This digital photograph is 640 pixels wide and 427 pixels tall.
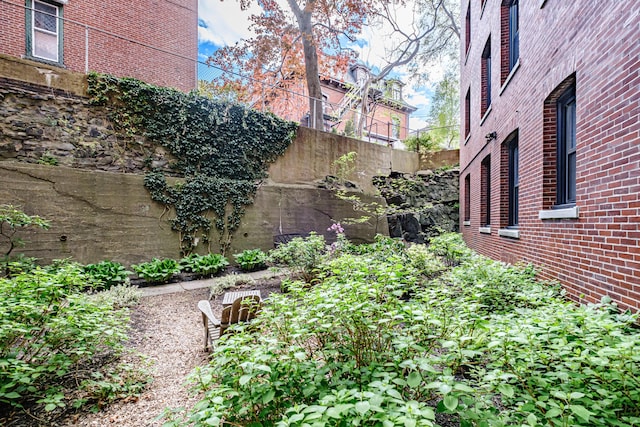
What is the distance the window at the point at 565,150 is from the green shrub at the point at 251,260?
6.51 meters

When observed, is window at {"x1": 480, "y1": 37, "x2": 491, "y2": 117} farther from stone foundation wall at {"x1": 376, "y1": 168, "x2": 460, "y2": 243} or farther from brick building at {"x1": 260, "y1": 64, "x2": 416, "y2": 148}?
brick building at {"x1": 260, "y1": 64, "x2": 416, "y2": 148}

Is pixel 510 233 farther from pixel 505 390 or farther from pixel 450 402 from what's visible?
pixel 450 402

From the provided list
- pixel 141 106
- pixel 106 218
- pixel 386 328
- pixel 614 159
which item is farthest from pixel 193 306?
pixel 614 159

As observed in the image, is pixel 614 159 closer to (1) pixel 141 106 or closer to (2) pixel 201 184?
(2) pixel 201 184

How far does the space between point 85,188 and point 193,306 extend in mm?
3949

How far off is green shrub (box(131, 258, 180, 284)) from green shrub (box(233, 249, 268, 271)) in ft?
5.43

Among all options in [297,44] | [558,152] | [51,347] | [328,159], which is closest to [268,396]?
[51,347]

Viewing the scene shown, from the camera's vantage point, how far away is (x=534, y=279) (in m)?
4.29

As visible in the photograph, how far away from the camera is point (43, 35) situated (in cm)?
956

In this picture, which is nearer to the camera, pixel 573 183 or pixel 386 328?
pixel 386 328

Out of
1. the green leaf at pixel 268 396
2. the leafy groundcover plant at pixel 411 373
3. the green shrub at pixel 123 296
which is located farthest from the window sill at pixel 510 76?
the green shrub at pixel 123 296

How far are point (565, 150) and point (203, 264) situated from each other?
25.0 ft

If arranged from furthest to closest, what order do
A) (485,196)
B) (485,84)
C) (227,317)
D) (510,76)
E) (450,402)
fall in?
(485,84) → (485,196) → (510,76) → (227,317) → (450,402)

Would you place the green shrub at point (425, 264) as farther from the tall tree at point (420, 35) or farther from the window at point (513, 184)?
the tall tree at point (420, 35)
